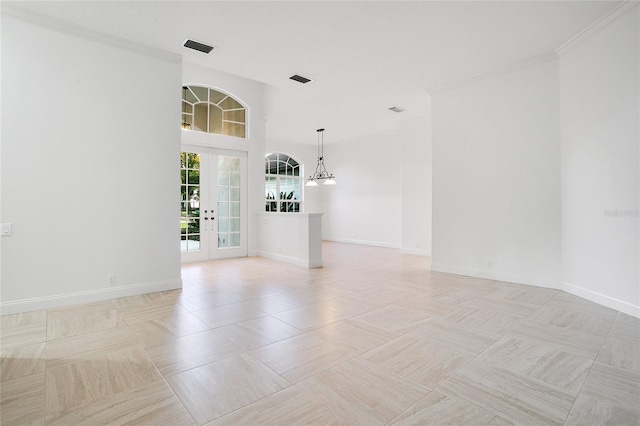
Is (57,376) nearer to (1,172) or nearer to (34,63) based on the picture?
(1,172)

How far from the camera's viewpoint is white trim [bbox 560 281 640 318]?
11.0 feet

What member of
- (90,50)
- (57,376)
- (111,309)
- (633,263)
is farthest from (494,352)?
(90,50)

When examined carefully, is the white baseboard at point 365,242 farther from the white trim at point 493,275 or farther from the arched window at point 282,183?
the white trim at point 493,275

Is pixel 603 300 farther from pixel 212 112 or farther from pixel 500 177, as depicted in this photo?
pixel 212 112

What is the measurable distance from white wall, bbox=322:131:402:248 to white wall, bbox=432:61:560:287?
11.0 ft

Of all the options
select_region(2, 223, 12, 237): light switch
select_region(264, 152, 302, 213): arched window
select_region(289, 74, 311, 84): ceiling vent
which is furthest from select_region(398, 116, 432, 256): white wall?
select_region(2, 223, 12, 237): light switch

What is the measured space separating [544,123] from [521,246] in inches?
66.5

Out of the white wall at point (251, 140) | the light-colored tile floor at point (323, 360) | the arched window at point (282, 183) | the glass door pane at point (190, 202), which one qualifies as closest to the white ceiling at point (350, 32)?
the white wall at point (251, 140)

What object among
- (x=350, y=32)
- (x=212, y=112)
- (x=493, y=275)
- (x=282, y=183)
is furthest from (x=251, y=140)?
(x=493, y=275)

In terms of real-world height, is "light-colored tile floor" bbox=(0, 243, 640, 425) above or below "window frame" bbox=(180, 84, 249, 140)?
below

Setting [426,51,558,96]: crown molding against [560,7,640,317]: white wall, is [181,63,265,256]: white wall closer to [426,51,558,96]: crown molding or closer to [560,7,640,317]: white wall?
[426,51,558,96]: crown molding

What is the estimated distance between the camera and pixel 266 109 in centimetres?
725

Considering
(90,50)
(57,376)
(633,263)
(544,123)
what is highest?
(90,50)

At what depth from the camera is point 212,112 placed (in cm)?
675
